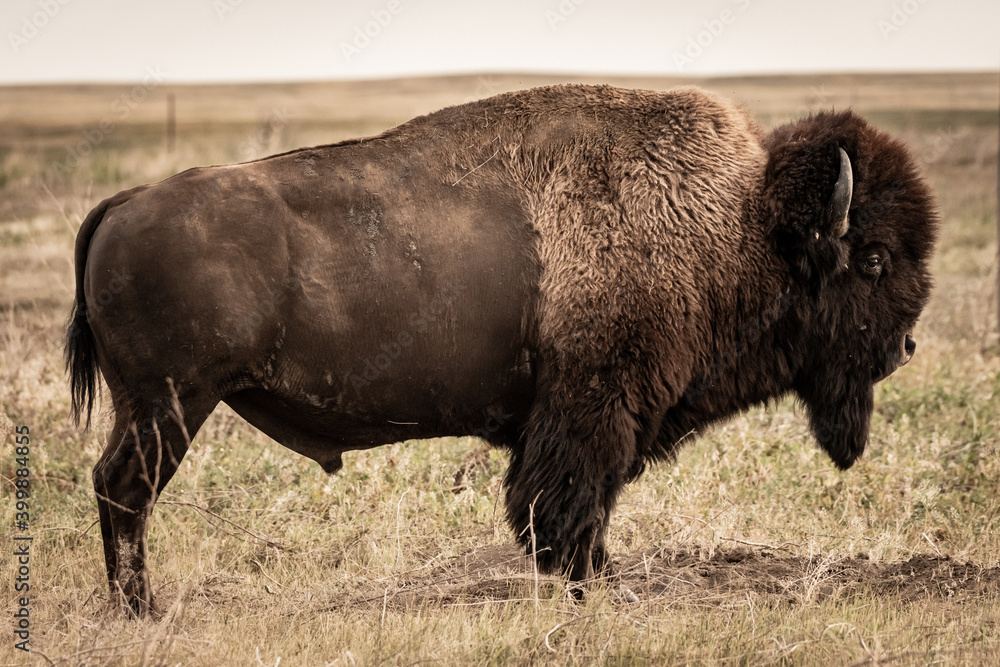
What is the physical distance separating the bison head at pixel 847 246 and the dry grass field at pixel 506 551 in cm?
49

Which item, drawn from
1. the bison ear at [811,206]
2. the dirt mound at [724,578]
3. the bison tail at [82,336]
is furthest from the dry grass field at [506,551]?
the bison tail at [82,336]

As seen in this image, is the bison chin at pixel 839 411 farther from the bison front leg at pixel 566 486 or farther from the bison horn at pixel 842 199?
the bison front leg at pixel 566 486

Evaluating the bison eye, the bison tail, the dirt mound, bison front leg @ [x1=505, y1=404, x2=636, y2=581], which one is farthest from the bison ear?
the bison tail

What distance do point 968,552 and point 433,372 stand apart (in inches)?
120

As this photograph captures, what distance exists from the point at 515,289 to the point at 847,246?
62.1 inches

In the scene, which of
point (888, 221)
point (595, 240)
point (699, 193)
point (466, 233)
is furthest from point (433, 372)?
point (888, 221)

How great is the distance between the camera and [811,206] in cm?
446

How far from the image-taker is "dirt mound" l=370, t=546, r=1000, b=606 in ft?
14.7

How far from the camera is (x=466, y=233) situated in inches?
170

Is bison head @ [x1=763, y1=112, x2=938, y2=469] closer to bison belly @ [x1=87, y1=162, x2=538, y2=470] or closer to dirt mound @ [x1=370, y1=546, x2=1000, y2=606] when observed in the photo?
dirt mound @ [x1=370, y1=546, x2=1000, y2=606]

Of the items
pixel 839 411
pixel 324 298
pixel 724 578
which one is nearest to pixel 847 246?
pixel 839 411

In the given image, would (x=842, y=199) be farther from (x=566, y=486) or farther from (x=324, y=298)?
(x=324, y=298)

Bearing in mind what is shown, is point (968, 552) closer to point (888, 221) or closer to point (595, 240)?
point (888, 221)

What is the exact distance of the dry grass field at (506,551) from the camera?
3.80m
